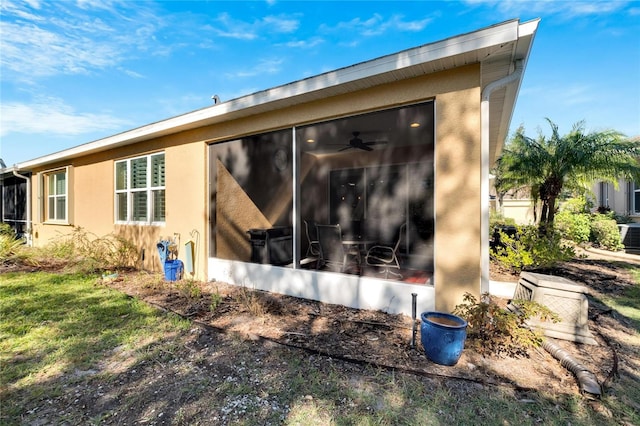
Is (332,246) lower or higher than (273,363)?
higher

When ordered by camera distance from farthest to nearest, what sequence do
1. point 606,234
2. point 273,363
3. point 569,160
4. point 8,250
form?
point 606,234 < point 8,250 < point 569,160 < point 273,363

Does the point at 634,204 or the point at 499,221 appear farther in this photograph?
the point at 499,221

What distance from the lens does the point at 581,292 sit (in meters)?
2.95

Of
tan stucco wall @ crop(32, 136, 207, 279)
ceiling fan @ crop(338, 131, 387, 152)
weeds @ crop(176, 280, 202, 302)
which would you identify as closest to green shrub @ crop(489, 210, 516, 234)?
ceiling fan @ crop(338, 131, 387, 152)

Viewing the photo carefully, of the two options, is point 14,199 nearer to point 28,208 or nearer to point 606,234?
point 28,208

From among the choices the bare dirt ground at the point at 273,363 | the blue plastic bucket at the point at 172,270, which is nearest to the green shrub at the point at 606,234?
the bare dirt ground at the point at 273,363

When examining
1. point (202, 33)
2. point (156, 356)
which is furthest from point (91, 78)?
point (156, 356)

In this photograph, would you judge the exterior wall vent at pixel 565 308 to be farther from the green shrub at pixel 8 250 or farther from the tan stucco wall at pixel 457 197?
the green shrub at pixel 8 250

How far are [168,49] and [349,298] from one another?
7.74m

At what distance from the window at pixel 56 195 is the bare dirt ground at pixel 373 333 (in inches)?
227

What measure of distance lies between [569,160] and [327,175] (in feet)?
18.4

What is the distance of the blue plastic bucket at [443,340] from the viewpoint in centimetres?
244

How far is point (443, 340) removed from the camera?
2463mm

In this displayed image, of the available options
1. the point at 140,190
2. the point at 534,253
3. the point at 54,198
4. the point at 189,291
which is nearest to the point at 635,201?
the point at 534,253
